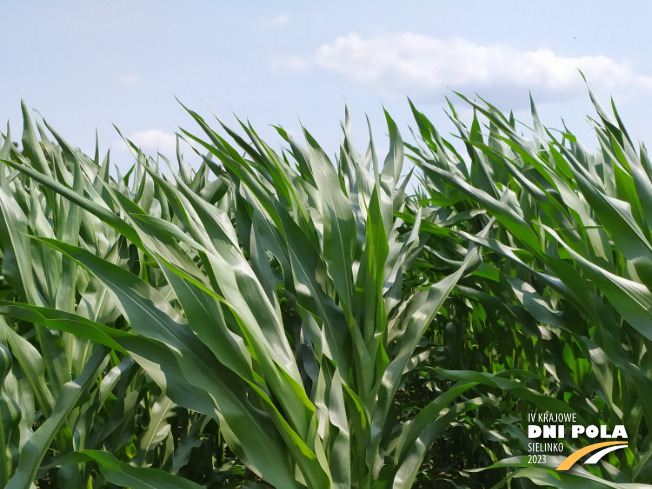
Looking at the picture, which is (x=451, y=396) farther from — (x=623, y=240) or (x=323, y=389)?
(x=623, y=240)

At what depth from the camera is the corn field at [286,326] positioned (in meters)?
1.00

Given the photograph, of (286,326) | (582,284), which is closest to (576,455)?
(582,284)

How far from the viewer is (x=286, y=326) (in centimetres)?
153

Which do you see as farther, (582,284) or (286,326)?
(286,326)

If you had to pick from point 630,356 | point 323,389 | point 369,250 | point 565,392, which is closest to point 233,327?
point 323,389

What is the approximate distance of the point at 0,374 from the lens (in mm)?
1140

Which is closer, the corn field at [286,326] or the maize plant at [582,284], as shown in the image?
the corn field at [286,326]

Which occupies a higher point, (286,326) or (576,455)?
(286,326)

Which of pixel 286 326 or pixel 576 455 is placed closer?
pixel 576 455

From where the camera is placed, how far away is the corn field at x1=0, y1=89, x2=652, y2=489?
1000 millimetres

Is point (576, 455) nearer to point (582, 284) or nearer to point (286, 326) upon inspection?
point (582, 284)

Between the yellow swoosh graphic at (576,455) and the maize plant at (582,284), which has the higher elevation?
the maize plant at (582,284)

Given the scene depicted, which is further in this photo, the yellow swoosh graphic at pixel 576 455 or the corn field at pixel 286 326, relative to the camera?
the yellow swoosh graphic at pixel 576 455

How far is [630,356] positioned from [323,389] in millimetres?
711
